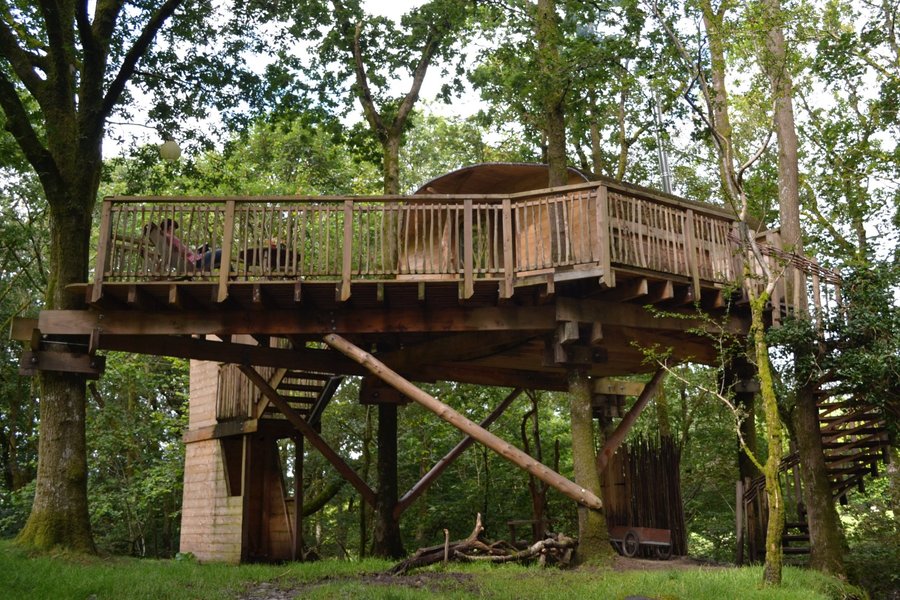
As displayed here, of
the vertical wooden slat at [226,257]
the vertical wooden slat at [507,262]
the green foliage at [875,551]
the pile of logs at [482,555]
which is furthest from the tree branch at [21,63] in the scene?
the green foliage at [875,551]

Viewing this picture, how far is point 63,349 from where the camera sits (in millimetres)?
12828

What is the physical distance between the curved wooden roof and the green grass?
738 centimetres

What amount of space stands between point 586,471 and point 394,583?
134 inches

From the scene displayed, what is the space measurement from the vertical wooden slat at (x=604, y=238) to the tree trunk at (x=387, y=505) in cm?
652

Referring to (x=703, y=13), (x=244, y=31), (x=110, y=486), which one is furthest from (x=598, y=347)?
(x=110, y=486)

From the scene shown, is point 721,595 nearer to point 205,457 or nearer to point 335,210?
point 335,210

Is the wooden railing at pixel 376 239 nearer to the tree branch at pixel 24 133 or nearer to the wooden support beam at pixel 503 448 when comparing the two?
the wooden support beam at pixel 503 448

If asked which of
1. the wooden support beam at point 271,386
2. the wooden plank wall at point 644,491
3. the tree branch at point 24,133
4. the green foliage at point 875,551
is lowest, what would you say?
the green foliage at point 875,551

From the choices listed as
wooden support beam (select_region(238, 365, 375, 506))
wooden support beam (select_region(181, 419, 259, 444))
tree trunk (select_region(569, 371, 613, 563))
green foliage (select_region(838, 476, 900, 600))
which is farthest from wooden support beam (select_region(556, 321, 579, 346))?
wooden support beam (select_region(181, 419, 259, 444))

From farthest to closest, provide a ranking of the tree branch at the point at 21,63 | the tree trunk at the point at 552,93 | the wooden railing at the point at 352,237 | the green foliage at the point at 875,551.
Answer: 1. the green foliage at the point at 875,551
2. the tree trunk at the point at 552,93
3. the tree branch at the point at 21,63
4. the wooden railing at the point at 352,237

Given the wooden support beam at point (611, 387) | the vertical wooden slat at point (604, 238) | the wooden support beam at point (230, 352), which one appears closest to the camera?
the vertical wooden slat at point (604, 238)

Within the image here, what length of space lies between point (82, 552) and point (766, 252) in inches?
460

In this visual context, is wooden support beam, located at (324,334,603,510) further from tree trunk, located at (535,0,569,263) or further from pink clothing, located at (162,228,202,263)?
tree trunk, located at (535,0,569,263)

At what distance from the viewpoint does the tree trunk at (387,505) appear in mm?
15938
